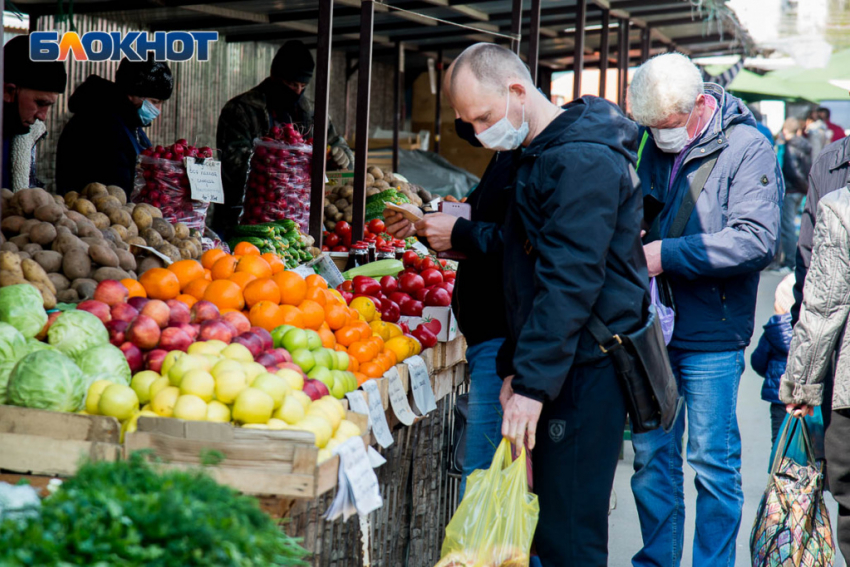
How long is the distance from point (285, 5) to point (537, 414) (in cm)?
572

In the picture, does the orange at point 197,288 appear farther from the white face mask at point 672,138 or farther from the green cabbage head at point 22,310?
the white face mask at point 672,138

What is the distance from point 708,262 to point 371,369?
1320 millimetres

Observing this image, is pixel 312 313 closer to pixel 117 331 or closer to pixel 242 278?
pixel 242 278

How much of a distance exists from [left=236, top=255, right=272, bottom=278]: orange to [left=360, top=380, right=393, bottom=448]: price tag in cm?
60

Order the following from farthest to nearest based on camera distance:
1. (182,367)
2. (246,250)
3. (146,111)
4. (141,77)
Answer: (146,111) → (141,77) → (246,250) → (182,367)

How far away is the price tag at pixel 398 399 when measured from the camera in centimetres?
325

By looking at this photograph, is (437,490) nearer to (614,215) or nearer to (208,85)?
(614,215)

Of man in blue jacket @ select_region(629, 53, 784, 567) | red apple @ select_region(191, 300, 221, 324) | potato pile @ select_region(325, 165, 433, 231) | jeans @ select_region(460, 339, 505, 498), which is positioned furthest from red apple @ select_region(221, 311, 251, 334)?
potato pile @ select_region(325, 165, 433, 231)

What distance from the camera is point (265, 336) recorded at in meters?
2.89

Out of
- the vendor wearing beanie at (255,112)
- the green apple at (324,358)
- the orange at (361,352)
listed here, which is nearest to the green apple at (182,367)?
the green apple at (324,358)

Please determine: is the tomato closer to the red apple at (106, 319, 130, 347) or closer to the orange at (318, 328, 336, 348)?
the orange at (318, 328, 336, 348)

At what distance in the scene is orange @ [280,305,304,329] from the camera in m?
3.12

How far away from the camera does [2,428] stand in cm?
229

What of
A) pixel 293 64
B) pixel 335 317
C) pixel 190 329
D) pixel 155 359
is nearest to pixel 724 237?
pixel 335 317
